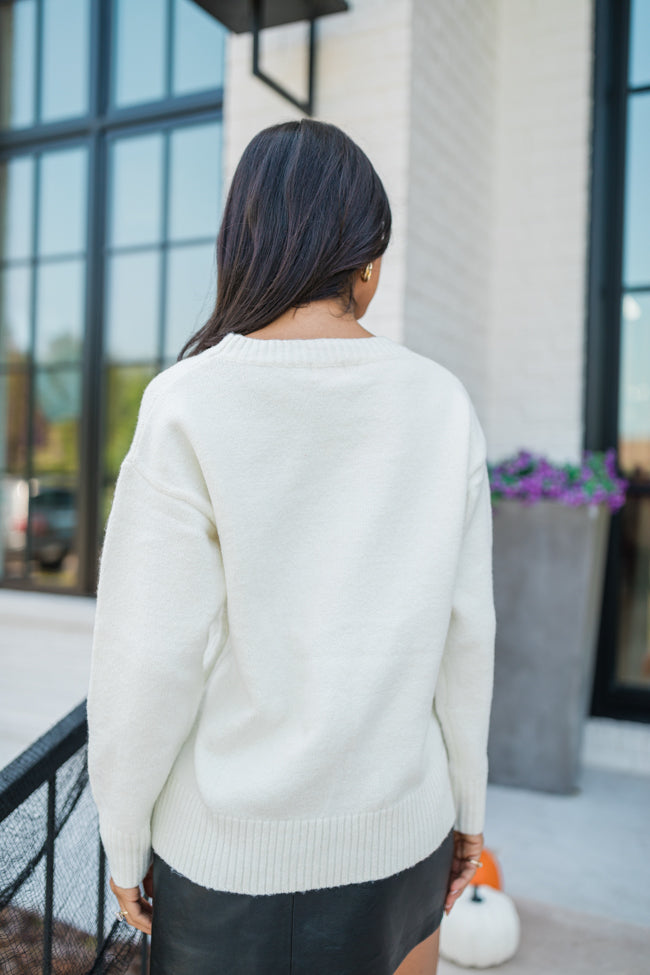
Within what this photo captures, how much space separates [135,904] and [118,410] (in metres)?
2.89

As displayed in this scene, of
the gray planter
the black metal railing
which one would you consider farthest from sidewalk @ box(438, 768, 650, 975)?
the black metal railing

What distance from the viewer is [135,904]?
0.89 m

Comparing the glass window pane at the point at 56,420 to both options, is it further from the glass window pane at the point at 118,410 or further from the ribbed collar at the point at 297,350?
the ribbed collar at the point at 297,350

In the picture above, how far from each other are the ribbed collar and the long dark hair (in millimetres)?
49

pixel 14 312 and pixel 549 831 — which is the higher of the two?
pixel 14 312

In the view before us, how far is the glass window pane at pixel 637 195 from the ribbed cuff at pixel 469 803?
7.99 feet

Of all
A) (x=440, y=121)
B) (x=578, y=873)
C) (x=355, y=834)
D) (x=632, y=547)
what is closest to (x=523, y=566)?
(x=632, y=547)

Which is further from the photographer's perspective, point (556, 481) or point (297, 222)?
point (556, 481)

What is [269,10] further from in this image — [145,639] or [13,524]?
[13,524]

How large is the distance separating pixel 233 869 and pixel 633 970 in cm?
136

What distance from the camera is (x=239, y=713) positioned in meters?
0.81

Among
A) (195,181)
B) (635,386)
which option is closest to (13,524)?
(195,181)

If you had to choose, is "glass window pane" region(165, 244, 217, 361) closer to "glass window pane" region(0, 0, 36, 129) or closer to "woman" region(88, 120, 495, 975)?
"glass window pane" region(0, 0, 36, 129)

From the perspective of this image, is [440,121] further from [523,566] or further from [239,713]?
[239,713]
